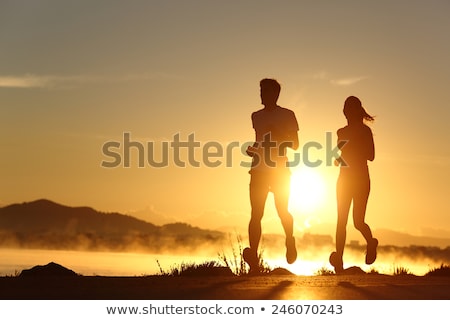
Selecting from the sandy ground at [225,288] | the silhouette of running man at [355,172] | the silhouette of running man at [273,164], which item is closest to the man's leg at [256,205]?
the silhouette of running man at [273,164]

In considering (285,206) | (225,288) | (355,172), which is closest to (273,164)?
(285,206)

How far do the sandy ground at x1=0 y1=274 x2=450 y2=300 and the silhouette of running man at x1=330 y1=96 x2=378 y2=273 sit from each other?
1238mm

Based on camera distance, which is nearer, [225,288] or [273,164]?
[225,288]

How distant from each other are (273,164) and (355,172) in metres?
1.48

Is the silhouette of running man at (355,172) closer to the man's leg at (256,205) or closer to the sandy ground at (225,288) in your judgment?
the sandy ground at (225,288)

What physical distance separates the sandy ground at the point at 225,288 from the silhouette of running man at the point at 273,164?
2.80 ft

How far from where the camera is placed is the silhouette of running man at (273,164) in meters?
14.9

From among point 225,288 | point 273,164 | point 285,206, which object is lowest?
point 225,288

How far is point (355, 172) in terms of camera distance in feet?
51.5

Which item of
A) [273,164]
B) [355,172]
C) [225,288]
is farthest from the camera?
[355,172]

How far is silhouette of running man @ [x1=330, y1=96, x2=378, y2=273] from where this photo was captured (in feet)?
51.5

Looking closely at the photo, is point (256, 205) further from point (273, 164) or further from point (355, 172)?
point (355, 172)
